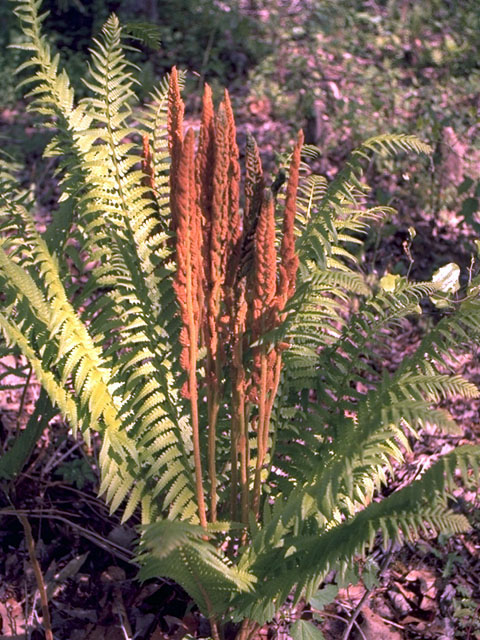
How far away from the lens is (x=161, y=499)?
2172mm

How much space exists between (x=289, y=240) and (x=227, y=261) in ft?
0.56

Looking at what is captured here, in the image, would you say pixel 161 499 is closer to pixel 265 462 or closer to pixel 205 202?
pixel 265 462

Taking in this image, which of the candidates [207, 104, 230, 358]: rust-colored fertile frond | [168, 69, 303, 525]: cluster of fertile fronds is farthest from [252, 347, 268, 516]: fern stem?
[207, 104, 230, 358]: rust-colored fertile frond

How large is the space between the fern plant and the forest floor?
267 mm

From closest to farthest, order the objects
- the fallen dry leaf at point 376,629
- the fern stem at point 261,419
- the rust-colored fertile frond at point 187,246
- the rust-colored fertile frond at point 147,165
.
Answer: the rust-colored fertile frond at point 187,246 < the fern stem at point 261,419 < the rust-colored fertile frond at point 147,165 < the fallen dry leaf at point 376,629

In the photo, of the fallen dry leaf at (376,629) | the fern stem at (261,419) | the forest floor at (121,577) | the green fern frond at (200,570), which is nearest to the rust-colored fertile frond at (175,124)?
the fern stem at (261,419)

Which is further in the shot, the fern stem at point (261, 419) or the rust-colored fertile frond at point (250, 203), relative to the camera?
the fern stem at point (261, 419)

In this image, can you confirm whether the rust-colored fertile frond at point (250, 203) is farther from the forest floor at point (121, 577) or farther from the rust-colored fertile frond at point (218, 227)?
the forest floor at point (121, 577)

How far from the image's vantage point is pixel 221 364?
1809mm

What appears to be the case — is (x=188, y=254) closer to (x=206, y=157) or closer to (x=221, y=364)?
(x=206, y=157)

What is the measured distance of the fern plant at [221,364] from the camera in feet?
5.02

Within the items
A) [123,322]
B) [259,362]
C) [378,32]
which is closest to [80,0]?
[378,32]

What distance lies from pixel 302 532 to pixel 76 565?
93 centimetres

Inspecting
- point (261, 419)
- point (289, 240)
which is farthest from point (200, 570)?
point (289, 240)
